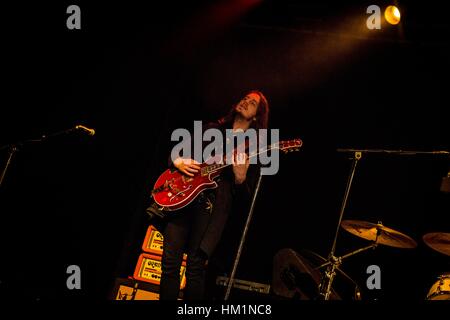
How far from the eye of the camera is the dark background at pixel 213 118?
400cm

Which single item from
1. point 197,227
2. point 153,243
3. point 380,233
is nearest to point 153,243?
point 153,243

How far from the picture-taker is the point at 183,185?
10.5ft

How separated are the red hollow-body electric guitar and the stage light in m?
1.85

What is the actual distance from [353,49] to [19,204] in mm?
4053

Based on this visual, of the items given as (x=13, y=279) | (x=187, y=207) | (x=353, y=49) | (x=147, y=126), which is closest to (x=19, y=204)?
(x=13, y=279)

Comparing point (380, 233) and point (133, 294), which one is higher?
point (380, 233)

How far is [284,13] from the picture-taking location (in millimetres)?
4777

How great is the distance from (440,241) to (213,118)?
8.99 feet

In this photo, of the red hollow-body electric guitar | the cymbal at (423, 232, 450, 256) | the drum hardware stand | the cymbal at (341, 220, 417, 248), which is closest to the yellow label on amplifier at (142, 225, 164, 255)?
the red hollow-body electric guitar

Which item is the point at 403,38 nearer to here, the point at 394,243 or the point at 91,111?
the point at 394,243

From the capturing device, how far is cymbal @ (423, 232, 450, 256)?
3.20m

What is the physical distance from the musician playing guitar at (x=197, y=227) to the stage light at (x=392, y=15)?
2.24m

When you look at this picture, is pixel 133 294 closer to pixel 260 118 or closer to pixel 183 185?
pixel 183 185

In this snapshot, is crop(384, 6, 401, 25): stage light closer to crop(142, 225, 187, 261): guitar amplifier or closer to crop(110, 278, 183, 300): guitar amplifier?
crop(142, 225, 187, 261): guitar amplifier
